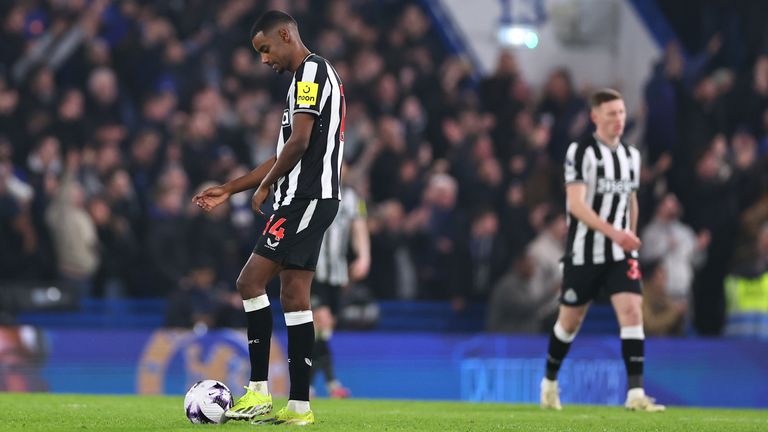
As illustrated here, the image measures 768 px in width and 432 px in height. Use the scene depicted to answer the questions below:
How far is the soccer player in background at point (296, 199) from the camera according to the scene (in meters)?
6.19

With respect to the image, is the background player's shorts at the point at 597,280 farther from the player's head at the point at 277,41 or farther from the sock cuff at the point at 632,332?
the player's head at the point at 277,41

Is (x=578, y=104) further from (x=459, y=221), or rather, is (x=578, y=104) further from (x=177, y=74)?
(x=177, y=74)

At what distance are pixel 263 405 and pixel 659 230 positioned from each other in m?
9.00

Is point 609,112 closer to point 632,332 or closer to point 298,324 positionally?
point 632,332

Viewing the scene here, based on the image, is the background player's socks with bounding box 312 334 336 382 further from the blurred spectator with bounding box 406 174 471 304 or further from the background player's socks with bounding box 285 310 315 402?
the background player's socks with bounding box 285 310 315 402

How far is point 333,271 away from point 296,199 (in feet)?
14.2

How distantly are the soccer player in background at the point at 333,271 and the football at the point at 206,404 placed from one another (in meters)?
4.13

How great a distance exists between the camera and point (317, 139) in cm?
626

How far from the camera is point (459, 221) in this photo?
14375 millimetres

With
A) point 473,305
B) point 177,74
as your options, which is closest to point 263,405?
point 473,305

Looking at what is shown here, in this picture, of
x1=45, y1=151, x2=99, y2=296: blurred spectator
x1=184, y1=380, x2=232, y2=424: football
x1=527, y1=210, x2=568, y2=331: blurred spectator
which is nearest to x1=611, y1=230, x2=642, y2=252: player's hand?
x1=184, y1=380, x2=232, y2=424: football

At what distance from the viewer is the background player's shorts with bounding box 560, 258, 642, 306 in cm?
825

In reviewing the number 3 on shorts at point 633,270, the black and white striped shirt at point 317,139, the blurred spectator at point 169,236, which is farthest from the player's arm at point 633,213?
the blurred spectator at point 169,236

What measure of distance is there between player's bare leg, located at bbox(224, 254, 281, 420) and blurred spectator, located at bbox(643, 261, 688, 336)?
7596mm
